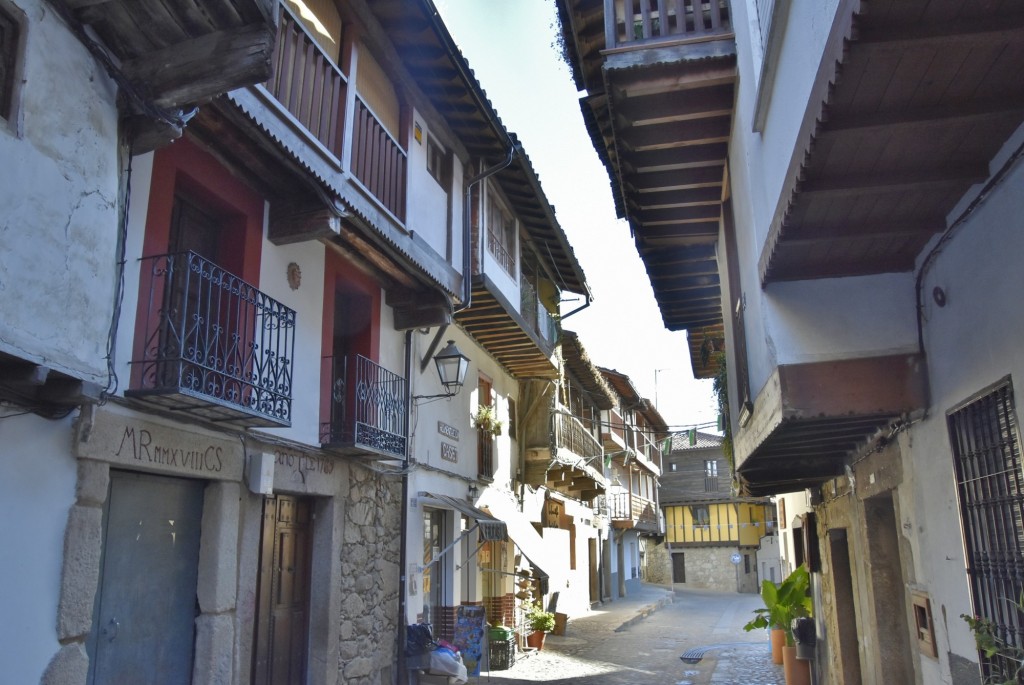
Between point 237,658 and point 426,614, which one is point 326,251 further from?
point 426,614

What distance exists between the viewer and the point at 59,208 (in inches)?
181

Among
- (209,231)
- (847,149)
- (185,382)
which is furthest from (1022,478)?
(209,231)

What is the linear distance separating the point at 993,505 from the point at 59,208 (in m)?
5.44

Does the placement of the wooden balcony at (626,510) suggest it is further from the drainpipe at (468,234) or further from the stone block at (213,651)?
the stone block at (213,651)

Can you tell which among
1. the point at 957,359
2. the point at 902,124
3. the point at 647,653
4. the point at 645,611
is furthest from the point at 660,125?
the point at 645,611

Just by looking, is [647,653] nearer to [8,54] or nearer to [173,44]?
[173,44]

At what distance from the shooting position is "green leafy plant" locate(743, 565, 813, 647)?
12.9 metres

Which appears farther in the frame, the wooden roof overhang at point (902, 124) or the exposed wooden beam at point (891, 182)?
the exposed wooden beam at point (891, 182)

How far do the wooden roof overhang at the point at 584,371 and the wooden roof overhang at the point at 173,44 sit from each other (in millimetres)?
13159

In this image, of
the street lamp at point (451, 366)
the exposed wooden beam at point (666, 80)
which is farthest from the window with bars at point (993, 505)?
the street lamp at point (451, 366)

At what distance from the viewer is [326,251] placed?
28.1 feet

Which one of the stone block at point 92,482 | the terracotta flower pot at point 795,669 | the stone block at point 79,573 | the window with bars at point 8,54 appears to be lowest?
the terracotta flower pot at point 795,669

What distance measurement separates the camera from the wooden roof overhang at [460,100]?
29.2 feet

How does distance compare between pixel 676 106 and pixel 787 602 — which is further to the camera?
pixel 787 602
